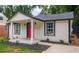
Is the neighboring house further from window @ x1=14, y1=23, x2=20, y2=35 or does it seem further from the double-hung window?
the double-hung window

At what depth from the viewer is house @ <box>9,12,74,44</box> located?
12.2 m

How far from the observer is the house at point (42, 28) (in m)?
12.2

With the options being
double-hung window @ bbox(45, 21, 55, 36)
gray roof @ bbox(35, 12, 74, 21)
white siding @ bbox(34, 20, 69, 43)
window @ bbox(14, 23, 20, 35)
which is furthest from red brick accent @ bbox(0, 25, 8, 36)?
double-hung window @ bbox(45, 21, 55, 36)

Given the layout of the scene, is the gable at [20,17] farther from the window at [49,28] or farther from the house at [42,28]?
the window at [49,28]

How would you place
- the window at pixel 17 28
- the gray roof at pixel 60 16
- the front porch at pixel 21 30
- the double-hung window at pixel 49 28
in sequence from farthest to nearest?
1. the double-hung window at pixel 49 28
2. the window at pixel 17 28
3. the gray roof at pixel 60 16
4. the front porch at pixel 21 30

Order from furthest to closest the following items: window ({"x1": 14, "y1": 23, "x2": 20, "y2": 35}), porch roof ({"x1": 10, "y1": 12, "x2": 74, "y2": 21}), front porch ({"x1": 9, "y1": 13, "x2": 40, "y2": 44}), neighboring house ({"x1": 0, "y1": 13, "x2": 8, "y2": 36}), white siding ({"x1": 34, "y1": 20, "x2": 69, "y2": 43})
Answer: white siding ({"x1": 34, "y1": 20, "x2": 69, "y2": 43}) < window ({"x1": 14, "y1": 23, "x2": 20, "y2": 35}) < front porch ({"x1": 9, "y1": 13, "x2": 40, "y2": 44}) < porch roof ({"x1": 10, "y1": 12, "x2": 74, "y2": 21}) < neighboring house ({"x1": 0, "y1": 13, "x2": 8, "y2": 36})

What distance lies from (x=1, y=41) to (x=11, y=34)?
125cm

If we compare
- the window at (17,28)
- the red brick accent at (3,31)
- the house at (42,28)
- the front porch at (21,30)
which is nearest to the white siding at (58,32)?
the house at (42,28)

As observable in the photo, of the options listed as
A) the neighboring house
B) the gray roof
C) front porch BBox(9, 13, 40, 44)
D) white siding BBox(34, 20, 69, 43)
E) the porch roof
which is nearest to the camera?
the neighboring house

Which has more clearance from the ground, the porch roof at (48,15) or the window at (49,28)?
the porch roof at (48,15)

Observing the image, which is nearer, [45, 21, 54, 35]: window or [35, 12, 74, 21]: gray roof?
[35, 12, 74, 21]: gray roof

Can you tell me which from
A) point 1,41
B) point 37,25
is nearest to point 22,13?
point 1,41
